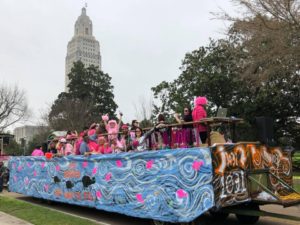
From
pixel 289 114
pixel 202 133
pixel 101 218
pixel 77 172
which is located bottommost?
pixel 101 218

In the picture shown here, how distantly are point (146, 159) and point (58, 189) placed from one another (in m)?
4.83

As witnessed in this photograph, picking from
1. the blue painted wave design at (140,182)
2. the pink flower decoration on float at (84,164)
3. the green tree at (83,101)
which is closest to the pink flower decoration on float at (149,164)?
the blue painted wave design at (140,182)

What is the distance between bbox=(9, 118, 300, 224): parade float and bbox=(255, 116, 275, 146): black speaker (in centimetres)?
14

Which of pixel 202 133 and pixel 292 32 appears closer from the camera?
pixel 202 133

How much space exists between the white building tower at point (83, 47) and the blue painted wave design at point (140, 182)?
5978 cm

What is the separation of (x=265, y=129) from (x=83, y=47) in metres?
73.8

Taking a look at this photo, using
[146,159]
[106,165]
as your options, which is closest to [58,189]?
[106,165]

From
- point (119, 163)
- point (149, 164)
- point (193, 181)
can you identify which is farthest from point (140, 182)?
point (193, 181)

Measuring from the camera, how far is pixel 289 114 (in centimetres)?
3291

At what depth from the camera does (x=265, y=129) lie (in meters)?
8.82

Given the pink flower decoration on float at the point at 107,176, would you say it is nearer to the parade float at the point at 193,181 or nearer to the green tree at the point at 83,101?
the parade float at the point at 193,181

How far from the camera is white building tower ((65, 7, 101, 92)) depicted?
2963 inches

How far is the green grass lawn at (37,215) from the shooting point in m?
10.0

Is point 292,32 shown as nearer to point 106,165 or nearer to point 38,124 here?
point 106,165
